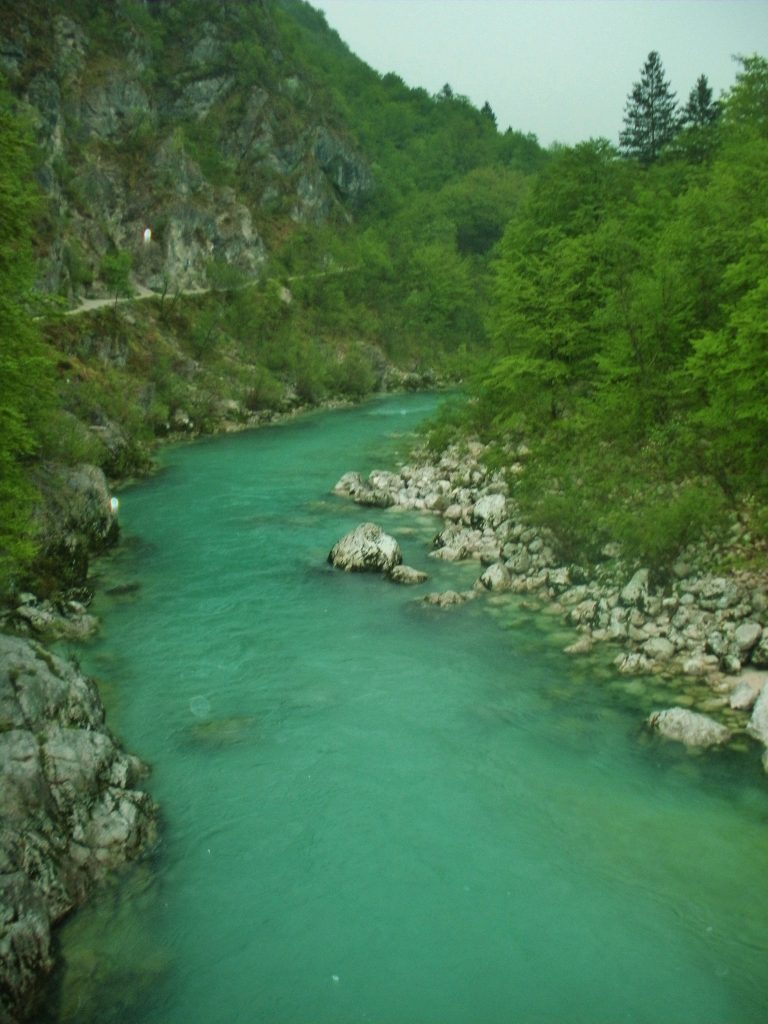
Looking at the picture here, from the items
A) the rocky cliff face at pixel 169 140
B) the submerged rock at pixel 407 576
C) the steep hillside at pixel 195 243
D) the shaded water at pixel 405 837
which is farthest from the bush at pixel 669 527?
the rocky cliff face at pixel 169 140

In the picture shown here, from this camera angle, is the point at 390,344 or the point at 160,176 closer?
the point at 160,176

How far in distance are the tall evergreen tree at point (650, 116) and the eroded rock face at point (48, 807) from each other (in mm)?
52629

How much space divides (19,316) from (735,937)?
1406 cm

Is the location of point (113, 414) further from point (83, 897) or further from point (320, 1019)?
point (320, 1019)

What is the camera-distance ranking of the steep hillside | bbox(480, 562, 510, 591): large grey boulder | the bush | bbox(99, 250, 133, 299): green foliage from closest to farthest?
the bush, bbox(480, 562, 510, 591): large grey boulder, the steep hillside, bbox(99, 250, 133, 299): green foliage

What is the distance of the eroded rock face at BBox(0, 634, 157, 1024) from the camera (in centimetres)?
810

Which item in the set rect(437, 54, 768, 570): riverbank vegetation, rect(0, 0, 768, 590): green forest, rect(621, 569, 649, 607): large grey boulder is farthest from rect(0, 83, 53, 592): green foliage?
rect(437, 54, 768, 570): riverbank vegetation

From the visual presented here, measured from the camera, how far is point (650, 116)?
174 ft

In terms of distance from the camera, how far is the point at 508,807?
36.4 feet

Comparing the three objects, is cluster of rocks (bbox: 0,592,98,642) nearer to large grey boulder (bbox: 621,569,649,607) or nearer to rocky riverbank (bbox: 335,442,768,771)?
rocky riverbank (bbox: 335,442,768,771)

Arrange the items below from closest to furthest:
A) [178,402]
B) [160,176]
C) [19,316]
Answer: [19,316] < [178,402] < [160,176]

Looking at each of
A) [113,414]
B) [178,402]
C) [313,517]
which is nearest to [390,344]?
[178,402]

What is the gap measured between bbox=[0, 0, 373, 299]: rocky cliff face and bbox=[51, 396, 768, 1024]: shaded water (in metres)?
32.3

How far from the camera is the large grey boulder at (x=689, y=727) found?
481 inches
